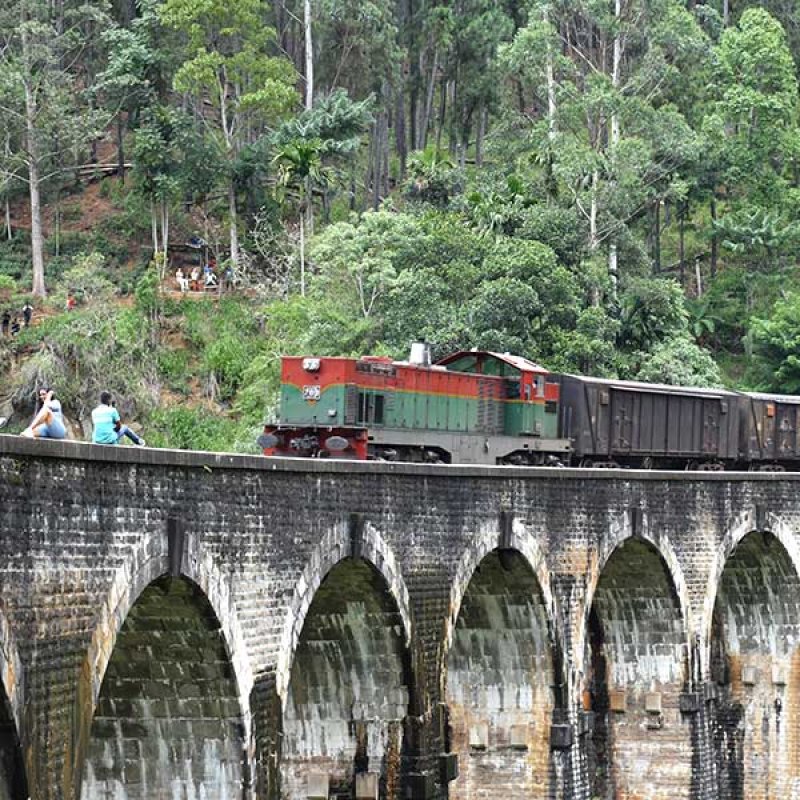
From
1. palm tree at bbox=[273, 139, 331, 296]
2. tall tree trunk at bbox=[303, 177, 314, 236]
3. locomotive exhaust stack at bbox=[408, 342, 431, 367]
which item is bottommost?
locomotive exhaust stack at bbox=[408, 342, 431, 367]

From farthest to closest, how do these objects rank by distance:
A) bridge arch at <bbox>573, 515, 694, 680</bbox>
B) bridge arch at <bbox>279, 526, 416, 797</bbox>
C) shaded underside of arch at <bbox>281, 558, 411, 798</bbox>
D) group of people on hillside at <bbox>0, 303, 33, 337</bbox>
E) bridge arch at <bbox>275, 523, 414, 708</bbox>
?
group of people on hillside at <bbox>0, 303, 33, 337</bbox>, bridge arch at <bbox>573, 515, 694, 680</bbox>, shaded underside of arch at <bbox>281, 558, 411, 798</bbox>, bridge arch at <bbox>279, 526, 416, 797</bbox>, bridge arch at <bbox>275, 523, 414, 708</bbox>

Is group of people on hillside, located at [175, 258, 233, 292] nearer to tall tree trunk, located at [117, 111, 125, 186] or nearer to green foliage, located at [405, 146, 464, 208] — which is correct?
green foliage, located at [405, 146, 464, 208]

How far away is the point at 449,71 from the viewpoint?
8425 centimetres

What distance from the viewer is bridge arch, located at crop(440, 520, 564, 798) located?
1262 inches

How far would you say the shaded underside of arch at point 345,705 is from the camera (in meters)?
27.0

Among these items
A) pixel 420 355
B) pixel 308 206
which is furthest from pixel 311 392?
pixel 308 206

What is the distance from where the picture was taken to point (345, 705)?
27.5 m

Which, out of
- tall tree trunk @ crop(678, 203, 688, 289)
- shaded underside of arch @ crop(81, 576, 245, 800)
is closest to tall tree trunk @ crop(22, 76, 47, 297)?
tall tree trunk @ crop(678, 203, 688, 289)

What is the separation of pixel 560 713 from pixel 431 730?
511cm

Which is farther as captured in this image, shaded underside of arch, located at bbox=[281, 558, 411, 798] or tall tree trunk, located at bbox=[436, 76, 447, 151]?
tall tree trunk, located at bbox=[436, 76, 447, 151]

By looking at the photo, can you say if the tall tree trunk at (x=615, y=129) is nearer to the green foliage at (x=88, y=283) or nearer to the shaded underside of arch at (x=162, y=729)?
the green foliage at (x=88, y=283)

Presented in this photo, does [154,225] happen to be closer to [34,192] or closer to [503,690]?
[34,192]

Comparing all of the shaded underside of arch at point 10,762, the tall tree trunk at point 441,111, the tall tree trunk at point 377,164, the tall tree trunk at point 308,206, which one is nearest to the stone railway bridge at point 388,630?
the shaded underside of arch at point 10,762

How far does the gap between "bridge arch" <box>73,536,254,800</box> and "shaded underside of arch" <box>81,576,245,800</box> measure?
0.04 feet
